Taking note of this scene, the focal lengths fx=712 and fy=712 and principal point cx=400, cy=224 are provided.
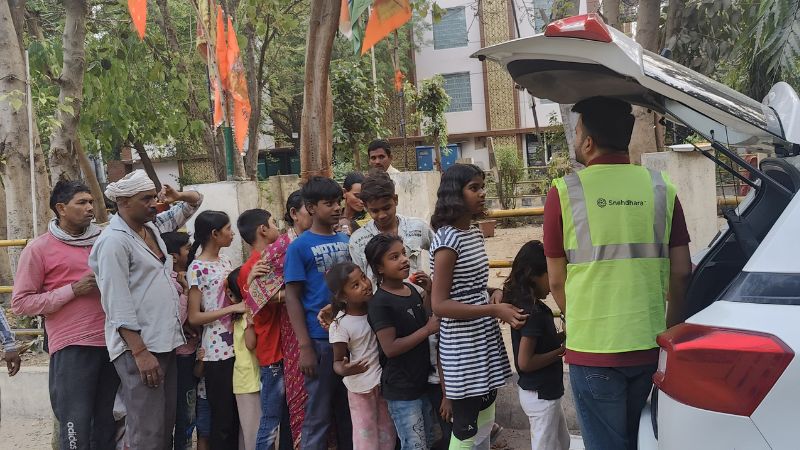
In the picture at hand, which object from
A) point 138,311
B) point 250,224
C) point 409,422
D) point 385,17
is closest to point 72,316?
point 138,311

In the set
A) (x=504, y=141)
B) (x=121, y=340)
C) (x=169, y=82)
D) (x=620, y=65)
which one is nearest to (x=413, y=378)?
(x=121, y=340)

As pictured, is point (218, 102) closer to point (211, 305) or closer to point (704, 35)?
point (211, 305)

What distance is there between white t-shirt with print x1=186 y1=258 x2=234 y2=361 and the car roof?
96.4 inches

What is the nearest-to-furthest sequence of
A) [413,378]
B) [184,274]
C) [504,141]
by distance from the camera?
[413,378] → [184,274] → [504,141]

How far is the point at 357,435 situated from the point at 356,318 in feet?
2.08

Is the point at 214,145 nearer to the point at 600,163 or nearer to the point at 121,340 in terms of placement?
the point at 121,340

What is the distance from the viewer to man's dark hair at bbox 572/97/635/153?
254 centimetres

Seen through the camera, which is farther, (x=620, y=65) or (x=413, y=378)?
(x=413, y=378)

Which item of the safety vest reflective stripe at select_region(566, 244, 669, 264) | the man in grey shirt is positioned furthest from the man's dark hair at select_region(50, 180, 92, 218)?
the safety vest reflective stripe at select_region(566, 244, 669, 264)

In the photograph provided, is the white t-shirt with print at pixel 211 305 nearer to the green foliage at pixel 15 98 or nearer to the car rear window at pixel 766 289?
the car rear window at pixel 766 289

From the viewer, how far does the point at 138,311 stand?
3.89 meters

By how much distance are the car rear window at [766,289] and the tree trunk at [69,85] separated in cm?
793

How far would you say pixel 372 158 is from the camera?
5.61m

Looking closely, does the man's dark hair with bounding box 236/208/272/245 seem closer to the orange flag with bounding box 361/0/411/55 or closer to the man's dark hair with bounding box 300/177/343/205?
the man's dark hair with bounding box 300/177/343/205
